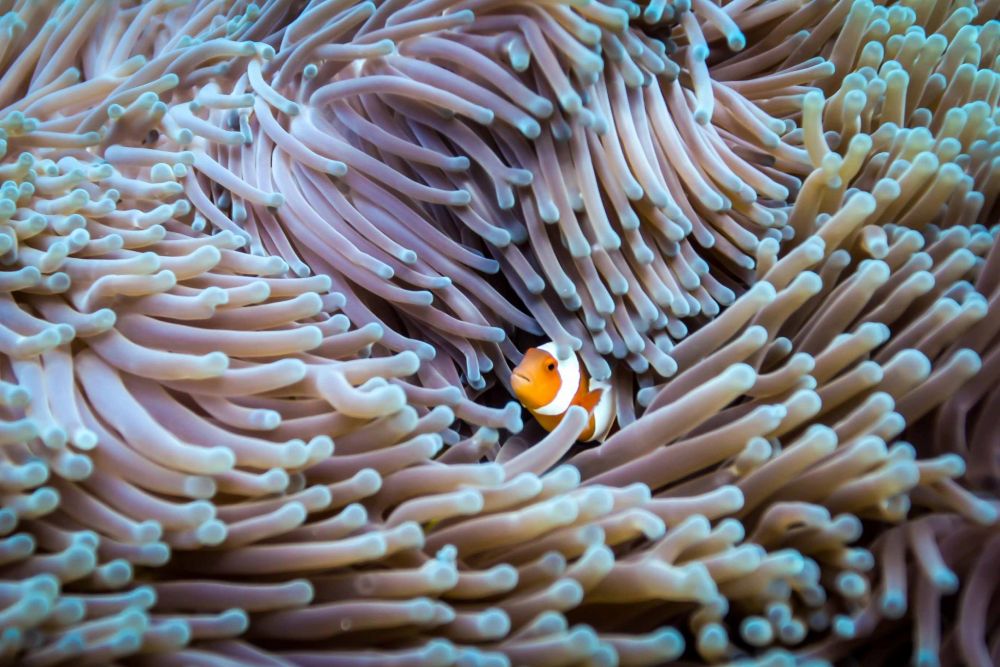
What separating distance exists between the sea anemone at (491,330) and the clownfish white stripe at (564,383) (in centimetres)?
4

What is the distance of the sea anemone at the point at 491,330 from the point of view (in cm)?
90

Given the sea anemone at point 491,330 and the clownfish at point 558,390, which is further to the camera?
the clownfish at point 558,390

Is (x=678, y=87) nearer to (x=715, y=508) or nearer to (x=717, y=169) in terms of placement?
(x=717, y=169)

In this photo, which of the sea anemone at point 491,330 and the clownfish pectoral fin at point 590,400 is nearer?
the sea anemone at point 491,330

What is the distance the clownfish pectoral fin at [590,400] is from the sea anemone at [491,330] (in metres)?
0.04

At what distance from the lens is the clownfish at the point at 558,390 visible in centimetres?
127

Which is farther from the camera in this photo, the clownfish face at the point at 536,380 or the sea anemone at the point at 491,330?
the clownfish face at the point at 536,380

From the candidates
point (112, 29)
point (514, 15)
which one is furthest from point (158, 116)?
point (514, 15)

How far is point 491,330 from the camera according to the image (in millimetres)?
1271

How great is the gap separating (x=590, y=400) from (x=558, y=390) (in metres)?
0.08

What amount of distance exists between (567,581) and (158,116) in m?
1.09

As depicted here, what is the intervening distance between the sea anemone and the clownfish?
38 millimetres

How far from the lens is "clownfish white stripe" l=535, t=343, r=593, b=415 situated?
4.22 feet

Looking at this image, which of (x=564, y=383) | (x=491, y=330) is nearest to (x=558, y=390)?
(x=564, y=383)
